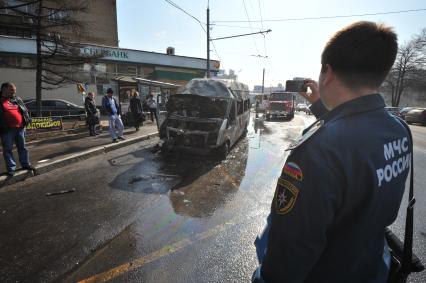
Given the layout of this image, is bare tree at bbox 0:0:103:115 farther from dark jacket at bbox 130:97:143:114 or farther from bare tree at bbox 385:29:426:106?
bare tree at bbox 385:29:426:106

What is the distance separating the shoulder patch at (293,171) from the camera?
40.4 inches

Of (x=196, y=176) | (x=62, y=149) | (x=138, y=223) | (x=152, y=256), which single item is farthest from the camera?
(x=62, y=149)

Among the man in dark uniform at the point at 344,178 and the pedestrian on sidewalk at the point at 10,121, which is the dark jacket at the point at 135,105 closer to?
the pedestrian on sidewalk at the point at 10,121

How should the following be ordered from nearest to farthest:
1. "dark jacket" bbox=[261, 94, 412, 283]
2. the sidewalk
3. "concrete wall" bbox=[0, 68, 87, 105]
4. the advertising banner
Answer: "dark jacket" bbox=[261, 94, 412, 283] → the sidewalk → the advertising banner → "concrete wall" bbox=[0, 68, 87, 105]

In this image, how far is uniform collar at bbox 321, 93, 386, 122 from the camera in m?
1.10

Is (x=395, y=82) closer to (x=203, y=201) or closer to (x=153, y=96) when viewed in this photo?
(x=153, y=96)

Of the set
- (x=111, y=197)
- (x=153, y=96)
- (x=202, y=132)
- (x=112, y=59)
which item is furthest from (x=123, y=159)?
(x=112, y=59)

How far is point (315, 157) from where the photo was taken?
100cm

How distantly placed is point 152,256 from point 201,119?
17.1 ft

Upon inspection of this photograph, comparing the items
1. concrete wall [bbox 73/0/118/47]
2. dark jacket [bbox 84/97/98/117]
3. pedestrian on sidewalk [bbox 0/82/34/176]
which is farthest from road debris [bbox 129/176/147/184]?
concrete wall [bbox 73/0/118/47]

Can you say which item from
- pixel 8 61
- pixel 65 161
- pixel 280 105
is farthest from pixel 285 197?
pixel 8 61

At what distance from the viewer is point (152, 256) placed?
3293mm

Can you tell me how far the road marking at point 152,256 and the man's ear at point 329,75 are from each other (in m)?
2.87

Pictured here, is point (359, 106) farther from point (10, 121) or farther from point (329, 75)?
point (10, 121)
